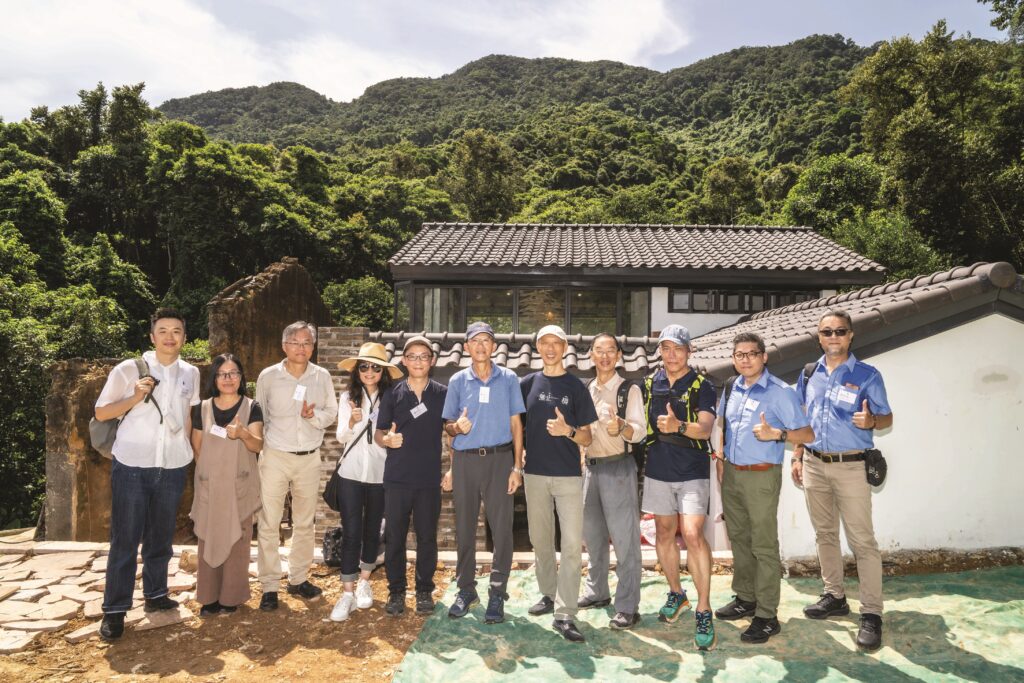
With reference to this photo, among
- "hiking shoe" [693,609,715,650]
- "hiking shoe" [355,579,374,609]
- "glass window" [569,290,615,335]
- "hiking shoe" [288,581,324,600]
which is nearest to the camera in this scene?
"hiking shoe" [693,609,715,650]

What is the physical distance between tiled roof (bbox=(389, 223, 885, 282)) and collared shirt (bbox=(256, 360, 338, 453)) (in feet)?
26.1

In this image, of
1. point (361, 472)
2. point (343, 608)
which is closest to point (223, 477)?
point (361, 472)

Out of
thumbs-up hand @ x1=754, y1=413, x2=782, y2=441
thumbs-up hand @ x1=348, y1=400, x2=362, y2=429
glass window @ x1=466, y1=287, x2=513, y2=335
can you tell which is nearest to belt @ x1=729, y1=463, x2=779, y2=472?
thumbs-up hand @ x1=754, y1=413, x2=782, y2=441

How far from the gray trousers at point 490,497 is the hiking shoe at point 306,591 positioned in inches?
56.3

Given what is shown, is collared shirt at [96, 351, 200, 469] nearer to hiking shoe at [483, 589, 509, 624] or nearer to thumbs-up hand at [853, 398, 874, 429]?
hiking shoe at [483, 589, 509, 624]

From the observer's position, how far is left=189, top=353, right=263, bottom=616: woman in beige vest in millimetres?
4445

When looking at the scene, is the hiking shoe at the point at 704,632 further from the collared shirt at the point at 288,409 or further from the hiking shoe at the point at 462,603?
the collared shirt at the point at 288,409

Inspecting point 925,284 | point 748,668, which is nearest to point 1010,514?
point 925,284

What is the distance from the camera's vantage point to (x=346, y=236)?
28922mm

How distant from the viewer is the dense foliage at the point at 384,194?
63.4 feet

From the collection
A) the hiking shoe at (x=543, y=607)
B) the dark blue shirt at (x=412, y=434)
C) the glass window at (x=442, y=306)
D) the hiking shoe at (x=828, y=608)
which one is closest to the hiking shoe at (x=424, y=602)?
the hiking shoe at (x=543, y=607)

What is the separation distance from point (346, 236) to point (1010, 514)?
89.6ft

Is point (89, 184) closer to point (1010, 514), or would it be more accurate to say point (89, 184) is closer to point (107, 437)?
point (107, 437)

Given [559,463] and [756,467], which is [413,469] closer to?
[559,463]
